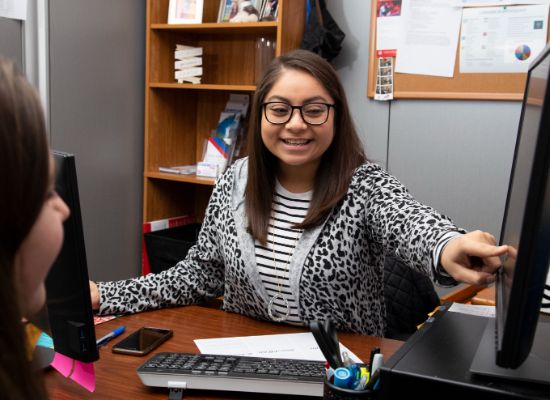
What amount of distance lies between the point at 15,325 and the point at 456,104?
2372 millimetres

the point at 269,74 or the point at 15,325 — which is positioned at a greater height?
the point at 269,74

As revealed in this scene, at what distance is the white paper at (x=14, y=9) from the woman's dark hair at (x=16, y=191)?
219 cm

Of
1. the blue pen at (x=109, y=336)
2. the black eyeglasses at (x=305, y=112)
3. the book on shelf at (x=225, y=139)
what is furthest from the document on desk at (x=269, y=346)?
the book on shelf at (x=225, y=139)

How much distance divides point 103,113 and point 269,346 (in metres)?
2.02

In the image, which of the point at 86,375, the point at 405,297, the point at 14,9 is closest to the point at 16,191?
the point at 86,375

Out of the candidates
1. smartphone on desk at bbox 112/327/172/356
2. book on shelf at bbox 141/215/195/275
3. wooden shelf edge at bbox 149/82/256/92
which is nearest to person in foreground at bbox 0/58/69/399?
smartphone on desk at bbox 112/327/172/356

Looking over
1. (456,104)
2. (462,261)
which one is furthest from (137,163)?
(462,261)

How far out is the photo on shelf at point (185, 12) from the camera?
291 cm

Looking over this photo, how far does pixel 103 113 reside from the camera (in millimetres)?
2949

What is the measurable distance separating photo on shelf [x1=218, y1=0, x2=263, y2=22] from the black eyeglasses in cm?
135

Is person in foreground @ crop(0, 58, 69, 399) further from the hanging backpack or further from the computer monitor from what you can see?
the hanging backpack

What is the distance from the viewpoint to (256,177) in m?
1.67

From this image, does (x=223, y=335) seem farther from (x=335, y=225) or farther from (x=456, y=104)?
(x=456, y=104)

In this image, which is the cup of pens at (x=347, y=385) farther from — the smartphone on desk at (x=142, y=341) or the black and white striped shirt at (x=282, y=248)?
the black and white striped shirt at (x=282, y=248)
